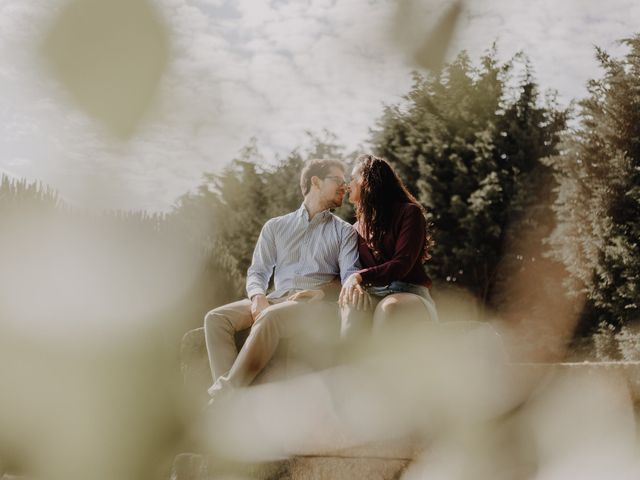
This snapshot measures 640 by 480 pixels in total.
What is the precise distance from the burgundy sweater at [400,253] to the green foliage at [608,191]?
8.49 metres

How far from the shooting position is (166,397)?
579cm

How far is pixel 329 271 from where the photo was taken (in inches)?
169

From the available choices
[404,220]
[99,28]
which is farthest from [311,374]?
[99,28]

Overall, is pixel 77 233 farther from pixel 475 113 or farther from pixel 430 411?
pixel 475 113

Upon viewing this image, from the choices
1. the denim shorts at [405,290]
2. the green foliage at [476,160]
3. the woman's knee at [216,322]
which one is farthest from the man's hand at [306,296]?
the green foliage at [476,160]

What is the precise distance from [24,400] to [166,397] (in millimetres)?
1236

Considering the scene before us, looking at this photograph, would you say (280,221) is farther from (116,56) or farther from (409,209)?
(116,56)

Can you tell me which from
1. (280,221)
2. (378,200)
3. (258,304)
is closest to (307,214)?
(280,221)

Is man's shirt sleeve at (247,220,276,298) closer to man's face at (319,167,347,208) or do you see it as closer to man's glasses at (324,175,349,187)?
man's face at (319,167,347,208)

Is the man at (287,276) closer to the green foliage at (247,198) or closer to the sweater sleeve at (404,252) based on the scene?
the sweater sleeve at (404,252)

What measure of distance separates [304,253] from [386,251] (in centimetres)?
56

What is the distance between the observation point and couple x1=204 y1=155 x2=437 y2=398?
375 centimetres

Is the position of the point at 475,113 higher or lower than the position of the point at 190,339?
higher

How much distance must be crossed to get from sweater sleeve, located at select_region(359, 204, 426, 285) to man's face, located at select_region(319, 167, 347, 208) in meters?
0.54
